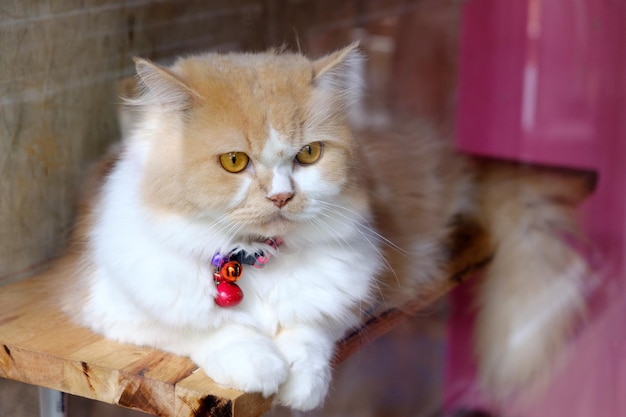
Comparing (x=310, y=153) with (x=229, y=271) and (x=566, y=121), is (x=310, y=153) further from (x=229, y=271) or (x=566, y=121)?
(x=566, y=121)

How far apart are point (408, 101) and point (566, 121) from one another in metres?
0.44

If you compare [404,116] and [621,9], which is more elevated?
[621,9]

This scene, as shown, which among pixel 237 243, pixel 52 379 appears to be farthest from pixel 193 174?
pixel 52 379

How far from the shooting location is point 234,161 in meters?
0.99

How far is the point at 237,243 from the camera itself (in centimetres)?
105

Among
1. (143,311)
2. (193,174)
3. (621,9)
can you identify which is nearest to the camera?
(193,174)

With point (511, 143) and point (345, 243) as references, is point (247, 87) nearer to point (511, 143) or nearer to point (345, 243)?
point (345, 243)

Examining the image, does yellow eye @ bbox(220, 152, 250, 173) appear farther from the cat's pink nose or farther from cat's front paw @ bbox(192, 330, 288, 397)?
cat's front paw @ bbox(192, 330, 288, 397)

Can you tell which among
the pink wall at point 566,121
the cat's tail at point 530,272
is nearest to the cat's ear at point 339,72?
the cat's tail at point 530,272

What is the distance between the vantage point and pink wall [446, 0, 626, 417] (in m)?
1.77

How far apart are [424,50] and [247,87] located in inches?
46.5

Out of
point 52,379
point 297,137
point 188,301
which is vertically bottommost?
point 52,379

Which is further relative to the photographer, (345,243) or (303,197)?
(345,243)

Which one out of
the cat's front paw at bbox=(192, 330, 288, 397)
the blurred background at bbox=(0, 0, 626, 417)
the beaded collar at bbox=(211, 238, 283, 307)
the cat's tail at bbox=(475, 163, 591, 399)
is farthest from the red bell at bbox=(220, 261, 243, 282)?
the cat's tail at bbox=(475, 163, 591, 399)
